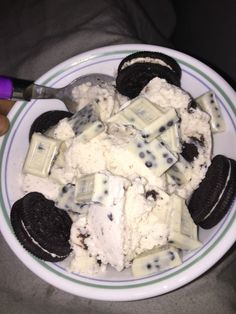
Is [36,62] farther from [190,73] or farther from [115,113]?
[190,73]

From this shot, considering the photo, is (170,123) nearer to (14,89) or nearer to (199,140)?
(199,140)

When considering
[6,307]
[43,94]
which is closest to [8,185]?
[43,94]

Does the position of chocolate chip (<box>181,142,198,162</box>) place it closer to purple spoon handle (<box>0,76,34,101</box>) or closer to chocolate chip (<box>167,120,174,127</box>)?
chocolate chip (<box>167,120,174,127</box>)

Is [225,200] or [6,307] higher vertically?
[225,200]

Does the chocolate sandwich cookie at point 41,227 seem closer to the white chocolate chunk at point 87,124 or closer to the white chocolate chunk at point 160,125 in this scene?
the white chocolate chunk at point 87,124

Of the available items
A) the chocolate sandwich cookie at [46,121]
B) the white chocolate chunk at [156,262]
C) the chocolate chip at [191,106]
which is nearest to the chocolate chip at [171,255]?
the white chocolate chunk at [156,262]

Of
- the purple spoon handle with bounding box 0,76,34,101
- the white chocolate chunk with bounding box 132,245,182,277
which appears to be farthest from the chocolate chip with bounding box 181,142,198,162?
the purple spoon handle with bounding box 0,76,34,101

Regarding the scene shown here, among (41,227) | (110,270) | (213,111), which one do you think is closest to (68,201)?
(41,227)
